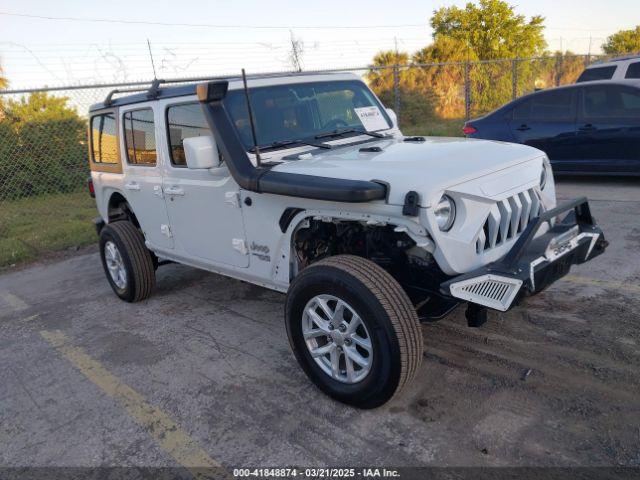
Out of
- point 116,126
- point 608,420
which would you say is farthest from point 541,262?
point 116,126

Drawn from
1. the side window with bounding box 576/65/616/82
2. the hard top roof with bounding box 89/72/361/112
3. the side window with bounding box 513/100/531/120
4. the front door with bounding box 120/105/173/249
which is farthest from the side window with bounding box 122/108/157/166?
the side window with bounding box 576/65/616/82

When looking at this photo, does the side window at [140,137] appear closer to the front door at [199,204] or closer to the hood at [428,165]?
the front door at [199,204]

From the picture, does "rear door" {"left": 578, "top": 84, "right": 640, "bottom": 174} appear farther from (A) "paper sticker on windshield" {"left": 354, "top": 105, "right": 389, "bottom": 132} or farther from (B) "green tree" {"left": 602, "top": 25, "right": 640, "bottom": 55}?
(B) "green tree" {"left": 602, "top": 25, "right": 640, "bottom": 55}

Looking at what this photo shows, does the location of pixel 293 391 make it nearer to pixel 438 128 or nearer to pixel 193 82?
pixel 193 82

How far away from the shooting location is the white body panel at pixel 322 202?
3010 mm

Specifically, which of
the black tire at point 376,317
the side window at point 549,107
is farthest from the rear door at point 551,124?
the black tire at point 376,317

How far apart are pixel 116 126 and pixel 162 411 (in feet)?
9.55

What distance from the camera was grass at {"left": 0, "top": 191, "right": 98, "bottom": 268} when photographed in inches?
311

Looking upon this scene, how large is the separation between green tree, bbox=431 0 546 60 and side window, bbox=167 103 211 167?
22.9 m

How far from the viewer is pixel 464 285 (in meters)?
2.88

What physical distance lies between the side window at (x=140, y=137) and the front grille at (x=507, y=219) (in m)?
2.86

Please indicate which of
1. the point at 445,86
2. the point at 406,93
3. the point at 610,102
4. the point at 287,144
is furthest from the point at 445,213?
the point at 445,86

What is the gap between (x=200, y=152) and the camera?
12.1ft

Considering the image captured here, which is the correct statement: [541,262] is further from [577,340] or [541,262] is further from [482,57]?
[482,57]
